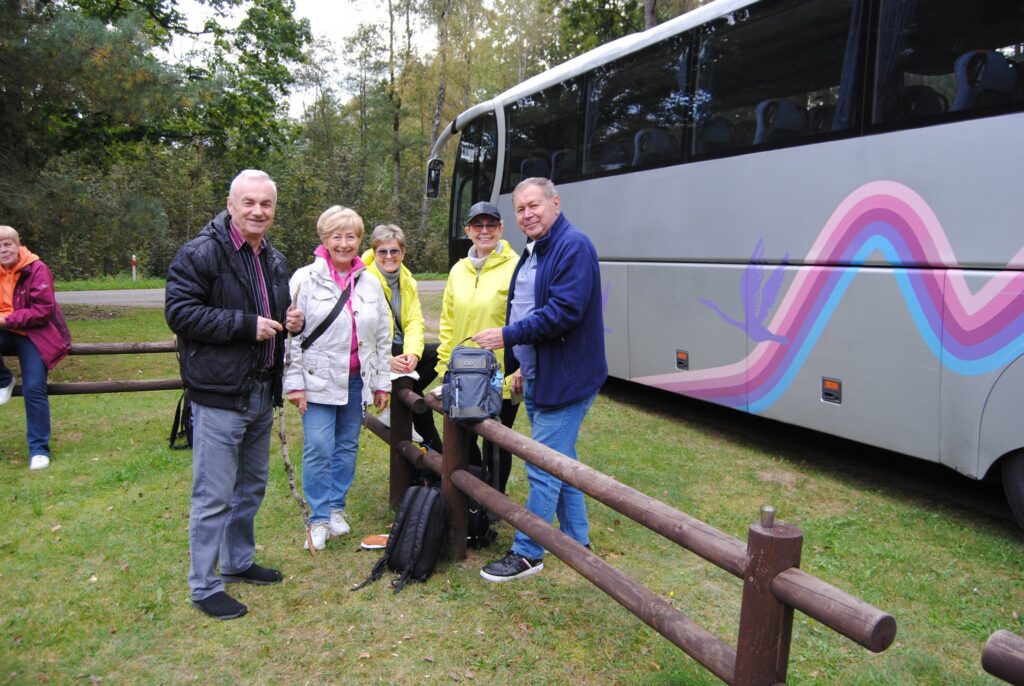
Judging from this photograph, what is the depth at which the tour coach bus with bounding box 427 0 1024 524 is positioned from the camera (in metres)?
4.53

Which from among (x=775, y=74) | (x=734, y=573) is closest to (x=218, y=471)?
(x=734, y=573)

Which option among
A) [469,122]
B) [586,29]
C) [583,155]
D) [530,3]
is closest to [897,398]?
[583,155]

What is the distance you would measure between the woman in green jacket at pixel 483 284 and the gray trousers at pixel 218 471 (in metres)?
1.31

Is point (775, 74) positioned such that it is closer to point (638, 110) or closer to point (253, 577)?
point (638, 110)

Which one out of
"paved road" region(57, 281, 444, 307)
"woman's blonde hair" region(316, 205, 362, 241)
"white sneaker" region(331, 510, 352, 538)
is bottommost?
"white sneaker" region(331, 510, 352, 538)

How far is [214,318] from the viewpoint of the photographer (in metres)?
3.30

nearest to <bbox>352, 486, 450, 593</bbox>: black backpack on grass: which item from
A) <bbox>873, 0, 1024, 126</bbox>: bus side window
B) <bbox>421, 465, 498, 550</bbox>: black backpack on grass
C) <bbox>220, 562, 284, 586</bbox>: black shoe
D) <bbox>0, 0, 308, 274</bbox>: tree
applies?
<bbox>421, 465, 498, 550</bbox>: black backpack on grass

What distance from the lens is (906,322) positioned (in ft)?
16.5

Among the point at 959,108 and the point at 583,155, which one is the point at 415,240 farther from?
the point at 959,108

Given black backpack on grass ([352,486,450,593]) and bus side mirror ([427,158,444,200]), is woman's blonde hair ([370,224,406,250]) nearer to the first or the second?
black backpack on grass ([352,486,450,593])

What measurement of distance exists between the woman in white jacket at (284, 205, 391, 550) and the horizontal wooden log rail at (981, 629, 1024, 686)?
3204mm

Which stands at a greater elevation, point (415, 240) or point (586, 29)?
point (586, 29)

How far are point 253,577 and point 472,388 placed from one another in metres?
1.50

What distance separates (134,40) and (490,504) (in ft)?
25.3
